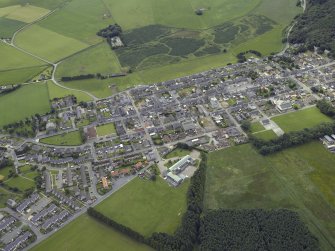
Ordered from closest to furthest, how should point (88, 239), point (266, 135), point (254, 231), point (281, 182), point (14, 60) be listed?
point (254, 231), point (88, 239), point (281, 182), point (266, 135), point (14, 60)

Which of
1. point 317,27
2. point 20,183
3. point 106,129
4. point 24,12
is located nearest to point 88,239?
point 20,183

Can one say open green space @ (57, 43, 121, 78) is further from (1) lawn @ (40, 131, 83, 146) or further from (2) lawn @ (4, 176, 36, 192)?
(2) lawn @ (4, 176, 36, 192)

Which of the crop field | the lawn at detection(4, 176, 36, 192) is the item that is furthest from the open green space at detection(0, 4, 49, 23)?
the crop field

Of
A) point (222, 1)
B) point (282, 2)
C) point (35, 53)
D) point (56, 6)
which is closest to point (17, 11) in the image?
point (56, 6)

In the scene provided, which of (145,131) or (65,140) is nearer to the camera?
(65,140)

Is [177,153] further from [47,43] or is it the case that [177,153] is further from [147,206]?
[47,43]

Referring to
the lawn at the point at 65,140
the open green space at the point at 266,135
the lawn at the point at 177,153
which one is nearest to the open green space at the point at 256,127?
the open green space at the point at 266,135

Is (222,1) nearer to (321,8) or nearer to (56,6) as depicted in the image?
(321,8)

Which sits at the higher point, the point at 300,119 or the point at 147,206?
the point at 300,119
